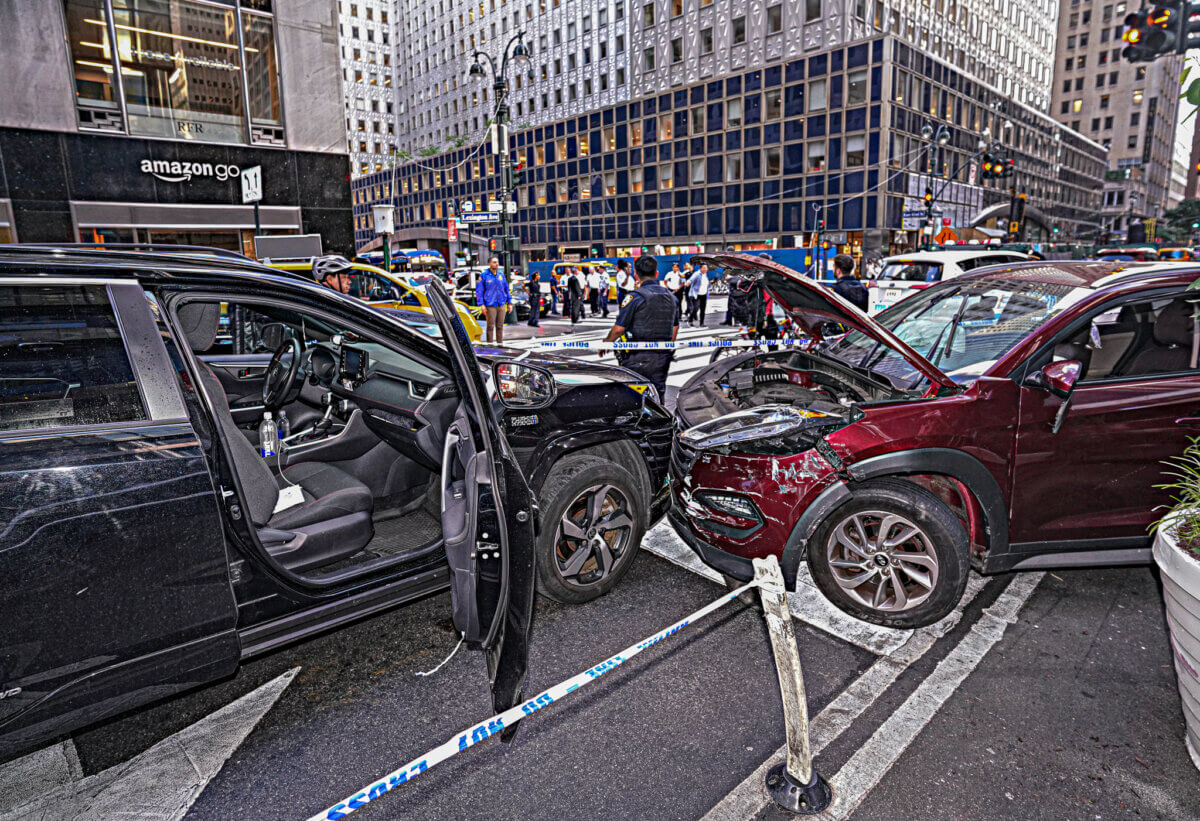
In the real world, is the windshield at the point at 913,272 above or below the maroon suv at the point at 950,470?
Answer: above

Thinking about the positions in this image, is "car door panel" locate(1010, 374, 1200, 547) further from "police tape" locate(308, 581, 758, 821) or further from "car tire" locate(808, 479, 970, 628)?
"police tape" locate(308, 581, 758, 821)

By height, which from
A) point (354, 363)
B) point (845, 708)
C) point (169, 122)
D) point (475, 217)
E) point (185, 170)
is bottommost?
point (845, 708)

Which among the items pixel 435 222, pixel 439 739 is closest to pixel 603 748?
pixel 439 739

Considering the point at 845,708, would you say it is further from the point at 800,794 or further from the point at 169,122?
the point at 169,122

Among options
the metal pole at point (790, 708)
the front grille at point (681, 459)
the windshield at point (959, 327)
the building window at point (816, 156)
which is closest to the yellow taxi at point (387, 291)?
the windshield at point (959, 327)

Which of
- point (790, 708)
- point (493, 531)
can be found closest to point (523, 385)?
point (493, 531)

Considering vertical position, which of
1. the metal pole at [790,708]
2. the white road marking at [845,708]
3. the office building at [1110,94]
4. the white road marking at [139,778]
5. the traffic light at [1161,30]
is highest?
the office building at [1110,94]

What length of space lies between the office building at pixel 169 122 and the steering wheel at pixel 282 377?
16.1 m

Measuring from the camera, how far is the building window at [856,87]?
1688 inches

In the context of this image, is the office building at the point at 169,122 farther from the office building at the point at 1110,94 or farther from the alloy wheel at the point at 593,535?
the office building at the point at 1110,94

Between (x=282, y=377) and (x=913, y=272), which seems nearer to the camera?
(x=282, y=377)

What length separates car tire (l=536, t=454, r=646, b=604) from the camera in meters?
3.58

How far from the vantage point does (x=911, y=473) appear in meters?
3.54

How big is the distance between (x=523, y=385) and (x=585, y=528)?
89cm
